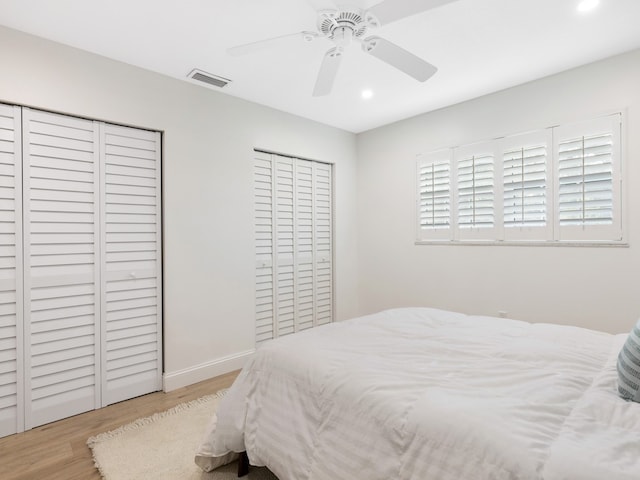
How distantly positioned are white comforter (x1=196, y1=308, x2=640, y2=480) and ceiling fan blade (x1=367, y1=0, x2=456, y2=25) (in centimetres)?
156

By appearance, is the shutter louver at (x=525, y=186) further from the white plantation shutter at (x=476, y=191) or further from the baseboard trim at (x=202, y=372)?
the baseboard trim at (x=202, y=372)

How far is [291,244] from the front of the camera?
3812 mm

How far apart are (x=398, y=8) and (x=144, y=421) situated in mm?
2796

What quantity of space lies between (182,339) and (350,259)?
216cm

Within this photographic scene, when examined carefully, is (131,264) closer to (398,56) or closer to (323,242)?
(323,242)

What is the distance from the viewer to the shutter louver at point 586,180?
2.63 m

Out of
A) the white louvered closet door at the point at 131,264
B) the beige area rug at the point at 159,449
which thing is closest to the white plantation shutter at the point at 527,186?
the beige area rug at the point at 159,449

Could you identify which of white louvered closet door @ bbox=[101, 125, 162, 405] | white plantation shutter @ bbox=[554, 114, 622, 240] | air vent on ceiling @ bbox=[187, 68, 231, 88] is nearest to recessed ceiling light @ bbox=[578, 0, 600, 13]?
white plantation shutter @ bbox=[554, 114, 622, 240]

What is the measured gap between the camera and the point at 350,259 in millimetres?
4359

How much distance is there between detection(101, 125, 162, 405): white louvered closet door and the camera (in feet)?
8.51

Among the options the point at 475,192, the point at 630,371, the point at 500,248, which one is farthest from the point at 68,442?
the point at 475,192

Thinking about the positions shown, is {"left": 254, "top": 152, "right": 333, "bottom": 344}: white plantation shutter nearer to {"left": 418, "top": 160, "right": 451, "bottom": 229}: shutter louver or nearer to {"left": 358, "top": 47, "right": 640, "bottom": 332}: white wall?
{"left": 358, "top": 47, "right": 640, "bottom": 332}: white wall

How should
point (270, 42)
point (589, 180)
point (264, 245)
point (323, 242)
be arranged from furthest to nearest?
point (323, 242) → point (264, 245) → point (589, 180) → point (270, 42)

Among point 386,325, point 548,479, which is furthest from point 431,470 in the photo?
point 386,325
